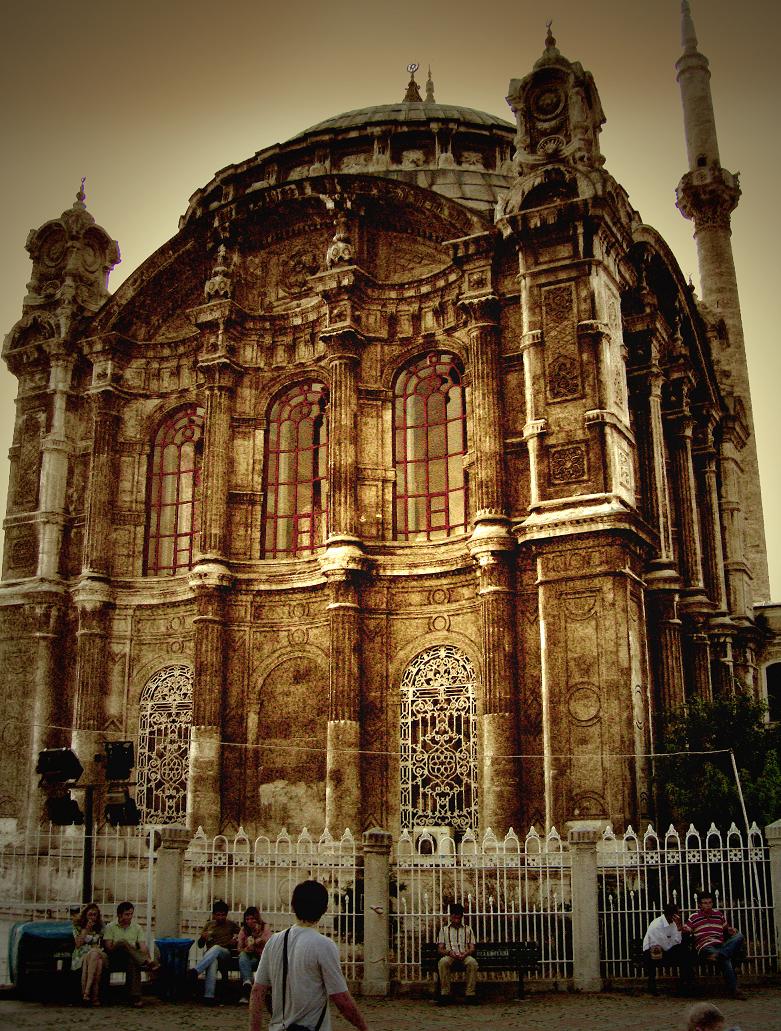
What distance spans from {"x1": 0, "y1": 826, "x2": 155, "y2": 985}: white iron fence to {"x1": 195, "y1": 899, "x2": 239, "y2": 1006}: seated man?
5850 mm

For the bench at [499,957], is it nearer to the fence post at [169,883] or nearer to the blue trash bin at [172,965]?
the blue trash bin at [172,965]

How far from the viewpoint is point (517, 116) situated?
68.9ft

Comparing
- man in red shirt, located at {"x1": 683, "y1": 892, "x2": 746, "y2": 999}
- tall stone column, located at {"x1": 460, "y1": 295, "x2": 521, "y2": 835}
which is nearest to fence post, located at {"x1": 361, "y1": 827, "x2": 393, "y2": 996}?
man in red shirt, located at {"x1": 683, "y1": 892, "x2": 746, "y2": 999}

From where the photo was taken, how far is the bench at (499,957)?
39.8 ft

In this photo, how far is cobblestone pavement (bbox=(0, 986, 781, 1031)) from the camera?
10156 mm

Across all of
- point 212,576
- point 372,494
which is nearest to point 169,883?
point 212,576

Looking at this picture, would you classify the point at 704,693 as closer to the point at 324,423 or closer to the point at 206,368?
the point at 324,423

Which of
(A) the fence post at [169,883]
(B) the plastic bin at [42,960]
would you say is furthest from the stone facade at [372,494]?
(B) the plastic bin at [42,960]

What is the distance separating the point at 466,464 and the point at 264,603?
4.72 m

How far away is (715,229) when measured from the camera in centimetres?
3606

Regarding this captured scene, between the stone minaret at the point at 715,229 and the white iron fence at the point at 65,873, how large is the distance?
66.4ft

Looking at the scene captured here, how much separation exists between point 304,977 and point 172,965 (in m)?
7.35

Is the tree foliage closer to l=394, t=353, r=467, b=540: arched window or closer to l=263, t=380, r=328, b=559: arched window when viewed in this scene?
l=394, t=353, r=467, b=540: arched window

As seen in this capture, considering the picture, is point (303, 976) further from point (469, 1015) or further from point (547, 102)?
point (547, 102)
